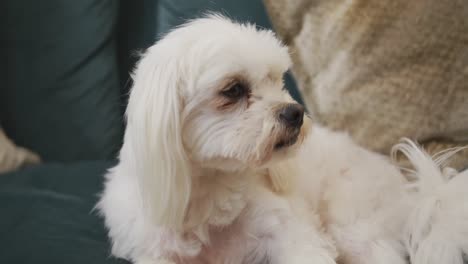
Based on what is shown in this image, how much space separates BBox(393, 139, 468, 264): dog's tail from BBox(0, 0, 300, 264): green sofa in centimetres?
47

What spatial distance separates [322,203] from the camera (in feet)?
3.68

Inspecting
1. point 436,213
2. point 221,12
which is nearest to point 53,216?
point 221,12

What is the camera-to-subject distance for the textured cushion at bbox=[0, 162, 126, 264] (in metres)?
1.00

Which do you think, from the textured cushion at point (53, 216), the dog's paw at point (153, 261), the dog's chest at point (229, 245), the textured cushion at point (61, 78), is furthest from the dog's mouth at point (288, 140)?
the textured cushion at point (61, 78)

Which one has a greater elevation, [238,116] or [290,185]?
[238,116]

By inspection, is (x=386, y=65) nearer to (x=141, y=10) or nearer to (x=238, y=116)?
(x=238, y=116)

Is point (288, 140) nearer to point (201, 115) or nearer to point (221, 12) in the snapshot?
point (201, 115)

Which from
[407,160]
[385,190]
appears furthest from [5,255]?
[407,160]

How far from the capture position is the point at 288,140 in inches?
33.8

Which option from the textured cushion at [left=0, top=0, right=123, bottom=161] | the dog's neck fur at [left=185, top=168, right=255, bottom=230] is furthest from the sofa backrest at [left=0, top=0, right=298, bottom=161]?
the dog's neck fur at [left=185, top=168, right=255, bottom=230]

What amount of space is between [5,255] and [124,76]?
31.6 inches

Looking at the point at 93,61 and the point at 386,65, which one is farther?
the point at 93,61

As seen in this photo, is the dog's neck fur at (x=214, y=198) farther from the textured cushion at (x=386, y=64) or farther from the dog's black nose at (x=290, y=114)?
the textured cushion at (x=386, y=64)

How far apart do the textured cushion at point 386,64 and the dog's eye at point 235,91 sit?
0.42 meters
